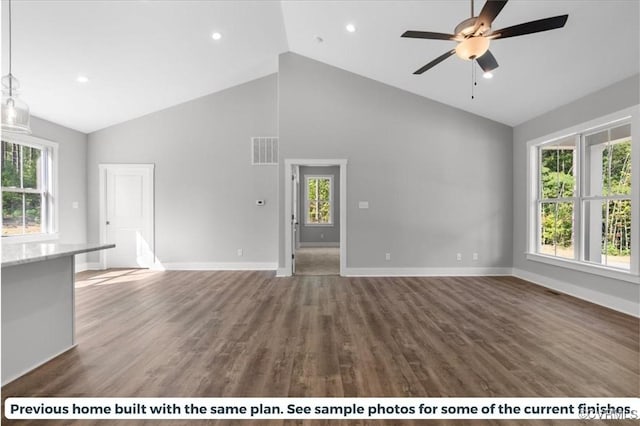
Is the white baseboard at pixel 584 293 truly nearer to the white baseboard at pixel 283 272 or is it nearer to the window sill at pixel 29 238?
the white baseboard at pixel 283 272

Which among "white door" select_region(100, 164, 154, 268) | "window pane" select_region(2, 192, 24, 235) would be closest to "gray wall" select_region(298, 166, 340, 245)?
"white door" select_region(100, 164, 154, 268)

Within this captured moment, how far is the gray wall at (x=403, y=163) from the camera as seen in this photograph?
18.9 feet

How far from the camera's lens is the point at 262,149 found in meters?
6.33

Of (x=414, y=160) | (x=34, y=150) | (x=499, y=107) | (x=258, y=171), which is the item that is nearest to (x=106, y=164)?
(x=34, y=150)

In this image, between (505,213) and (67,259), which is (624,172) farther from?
(67,259)

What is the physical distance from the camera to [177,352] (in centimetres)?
268

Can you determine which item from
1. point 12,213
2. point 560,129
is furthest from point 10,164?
point 560,129

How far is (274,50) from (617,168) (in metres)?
5.41

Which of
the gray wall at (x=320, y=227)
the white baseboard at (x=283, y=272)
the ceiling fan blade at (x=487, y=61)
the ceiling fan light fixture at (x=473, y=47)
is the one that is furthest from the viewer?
the gray wall at (x=320, y=227)

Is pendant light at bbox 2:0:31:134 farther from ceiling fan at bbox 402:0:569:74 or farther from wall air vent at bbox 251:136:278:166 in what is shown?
wall air vent at bbox 251:136:278:166

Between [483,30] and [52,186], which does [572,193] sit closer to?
[483,30]

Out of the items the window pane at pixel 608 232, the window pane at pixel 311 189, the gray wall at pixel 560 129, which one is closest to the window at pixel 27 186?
the window pane at pixel 311 189

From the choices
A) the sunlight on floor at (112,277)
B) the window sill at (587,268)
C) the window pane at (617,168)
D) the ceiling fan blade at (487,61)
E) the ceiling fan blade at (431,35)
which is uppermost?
the ceiling fan blade at (431,35)

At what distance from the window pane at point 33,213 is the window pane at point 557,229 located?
874 cm
